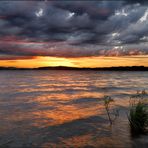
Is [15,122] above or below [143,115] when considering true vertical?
below

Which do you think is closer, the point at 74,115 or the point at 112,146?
the point at 112,146

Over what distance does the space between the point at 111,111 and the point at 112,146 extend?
28.2 ft

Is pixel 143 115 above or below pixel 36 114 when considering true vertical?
above

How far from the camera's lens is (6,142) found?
12.6 metres

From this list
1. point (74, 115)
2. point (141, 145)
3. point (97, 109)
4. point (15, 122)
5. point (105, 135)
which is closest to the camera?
point (141, 145)

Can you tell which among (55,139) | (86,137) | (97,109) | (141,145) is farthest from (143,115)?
(97,109)

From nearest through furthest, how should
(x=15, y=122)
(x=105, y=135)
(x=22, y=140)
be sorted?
(x=22, y=140) < (x=105, y=135) < (x=15, y=122)

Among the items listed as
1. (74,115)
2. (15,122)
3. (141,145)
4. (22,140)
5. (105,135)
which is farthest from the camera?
(74,115)

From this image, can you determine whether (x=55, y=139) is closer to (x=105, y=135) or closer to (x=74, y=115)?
(x=105, y=135)

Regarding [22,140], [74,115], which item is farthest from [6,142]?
[74,115]

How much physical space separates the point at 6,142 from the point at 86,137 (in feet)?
12.9

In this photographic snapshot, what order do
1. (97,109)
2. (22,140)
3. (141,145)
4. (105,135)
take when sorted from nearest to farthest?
1. (141,145)
2. (22,140)
3. (105,135)
4. (97,109)

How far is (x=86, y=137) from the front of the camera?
13641 mm

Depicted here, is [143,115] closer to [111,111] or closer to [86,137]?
[86,137]
